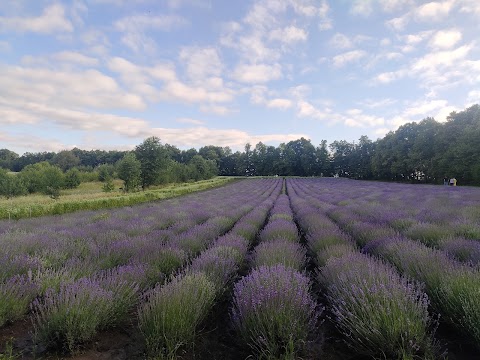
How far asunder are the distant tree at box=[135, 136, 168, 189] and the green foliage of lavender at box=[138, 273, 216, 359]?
3871 cm

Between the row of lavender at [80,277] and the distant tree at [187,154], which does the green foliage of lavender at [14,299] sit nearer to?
the row of lavender at [80,277]

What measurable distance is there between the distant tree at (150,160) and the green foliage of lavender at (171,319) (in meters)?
38.7

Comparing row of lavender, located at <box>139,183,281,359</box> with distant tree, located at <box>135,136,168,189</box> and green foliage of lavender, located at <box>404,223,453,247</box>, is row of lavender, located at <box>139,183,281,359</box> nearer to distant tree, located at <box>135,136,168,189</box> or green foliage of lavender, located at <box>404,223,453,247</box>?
green foliage of lavender, located at <box>404,223,453,247</box>

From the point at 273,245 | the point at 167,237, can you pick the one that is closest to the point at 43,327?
the point at 273,245

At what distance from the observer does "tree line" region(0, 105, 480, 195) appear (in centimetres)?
3438

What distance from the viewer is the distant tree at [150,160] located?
39.1 m

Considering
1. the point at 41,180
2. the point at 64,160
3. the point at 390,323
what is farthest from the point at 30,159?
the point at 390,323

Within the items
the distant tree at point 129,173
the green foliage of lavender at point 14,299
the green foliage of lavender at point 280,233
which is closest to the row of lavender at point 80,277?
the green foliage of lavender at point 14,299

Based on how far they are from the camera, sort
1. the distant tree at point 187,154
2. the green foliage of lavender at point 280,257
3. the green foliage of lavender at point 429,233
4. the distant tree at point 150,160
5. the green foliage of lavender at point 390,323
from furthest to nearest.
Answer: the distant tree at point 187,154 → the distant tree at point 150,160 → the green foliage of lavender at point 429,233 → the green foliage of lavender at point 280,257 → the green foliage of lavender at point 390,323

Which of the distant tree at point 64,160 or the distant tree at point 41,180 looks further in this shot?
the distant tree at point 64,160

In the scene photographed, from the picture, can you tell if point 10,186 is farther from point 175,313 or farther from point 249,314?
point 249,314

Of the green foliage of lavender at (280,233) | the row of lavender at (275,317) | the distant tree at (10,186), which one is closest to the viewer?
the row of lavender at (275,317)

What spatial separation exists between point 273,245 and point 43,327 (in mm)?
3280

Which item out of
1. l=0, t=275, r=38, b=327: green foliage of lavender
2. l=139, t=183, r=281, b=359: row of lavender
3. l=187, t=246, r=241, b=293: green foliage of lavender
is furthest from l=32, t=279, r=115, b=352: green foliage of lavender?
l=187, t=246, r=241, b=293: green foliage of lavender
